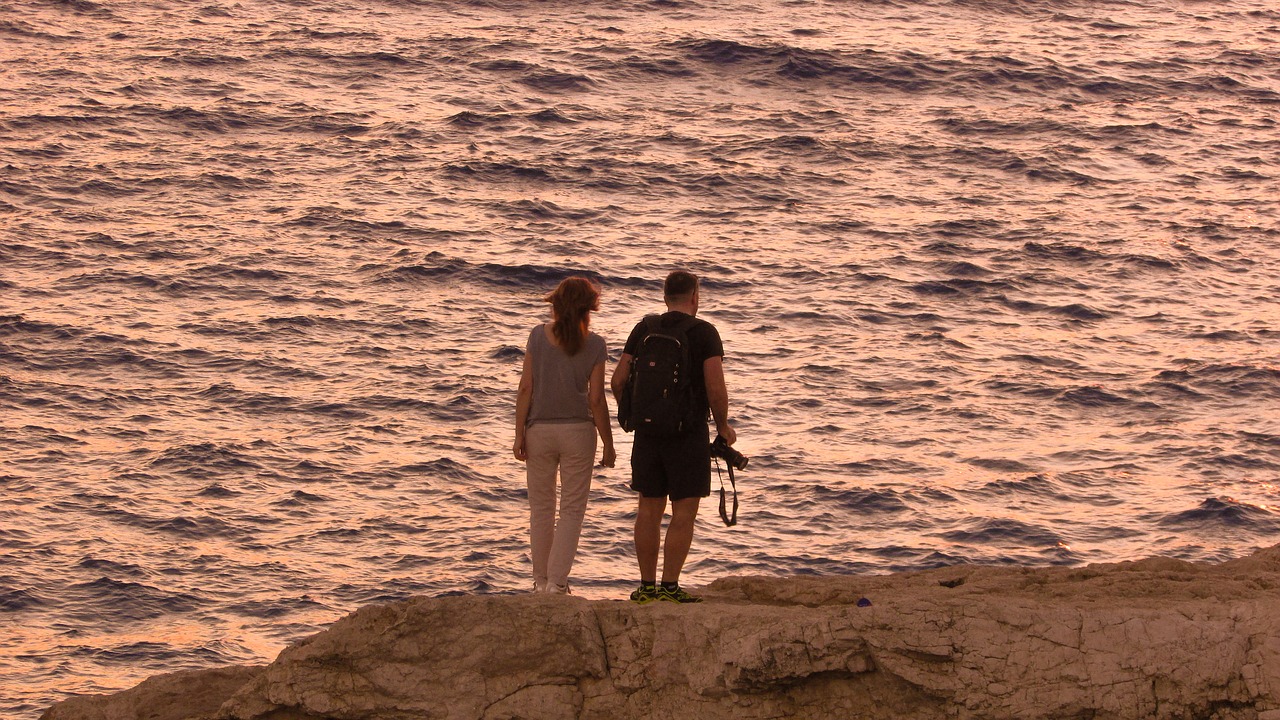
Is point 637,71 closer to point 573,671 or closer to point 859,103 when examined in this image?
point 859,103

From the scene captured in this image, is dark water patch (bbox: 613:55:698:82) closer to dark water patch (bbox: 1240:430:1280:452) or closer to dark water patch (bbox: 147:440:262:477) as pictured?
dark water patch (bbox: 1240:430:1280:452)

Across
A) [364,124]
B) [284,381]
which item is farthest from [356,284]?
[364,124]

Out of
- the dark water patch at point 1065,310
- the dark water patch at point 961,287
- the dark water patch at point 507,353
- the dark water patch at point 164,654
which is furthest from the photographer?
the dark water patch at point 961,287

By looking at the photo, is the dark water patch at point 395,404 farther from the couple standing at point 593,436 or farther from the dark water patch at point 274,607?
the couple standing at point 593,436

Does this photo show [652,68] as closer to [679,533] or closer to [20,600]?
[20,600]

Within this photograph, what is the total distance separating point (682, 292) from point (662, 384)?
45 cm

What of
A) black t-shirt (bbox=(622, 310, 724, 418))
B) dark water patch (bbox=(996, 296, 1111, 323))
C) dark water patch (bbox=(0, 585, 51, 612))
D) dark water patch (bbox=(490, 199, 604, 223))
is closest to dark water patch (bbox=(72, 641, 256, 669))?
dark water patch (bbox=(0, 585, 51, 612))

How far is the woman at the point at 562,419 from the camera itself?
285 inches

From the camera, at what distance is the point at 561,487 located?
745 centimetres

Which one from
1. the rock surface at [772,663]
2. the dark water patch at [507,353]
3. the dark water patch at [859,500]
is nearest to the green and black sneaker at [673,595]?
the rock surface at [772,663]

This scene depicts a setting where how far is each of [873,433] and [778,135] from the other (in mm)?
11231

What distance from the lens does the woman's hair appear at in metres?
7.16

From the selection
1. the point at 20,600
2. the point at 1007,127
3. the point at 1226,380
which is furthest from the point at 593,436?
the point at 1007,127

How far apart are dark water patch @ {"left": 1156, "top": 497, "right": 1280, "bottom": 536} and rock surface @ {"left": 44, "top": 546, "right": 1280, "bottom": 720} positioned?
7.90 m
